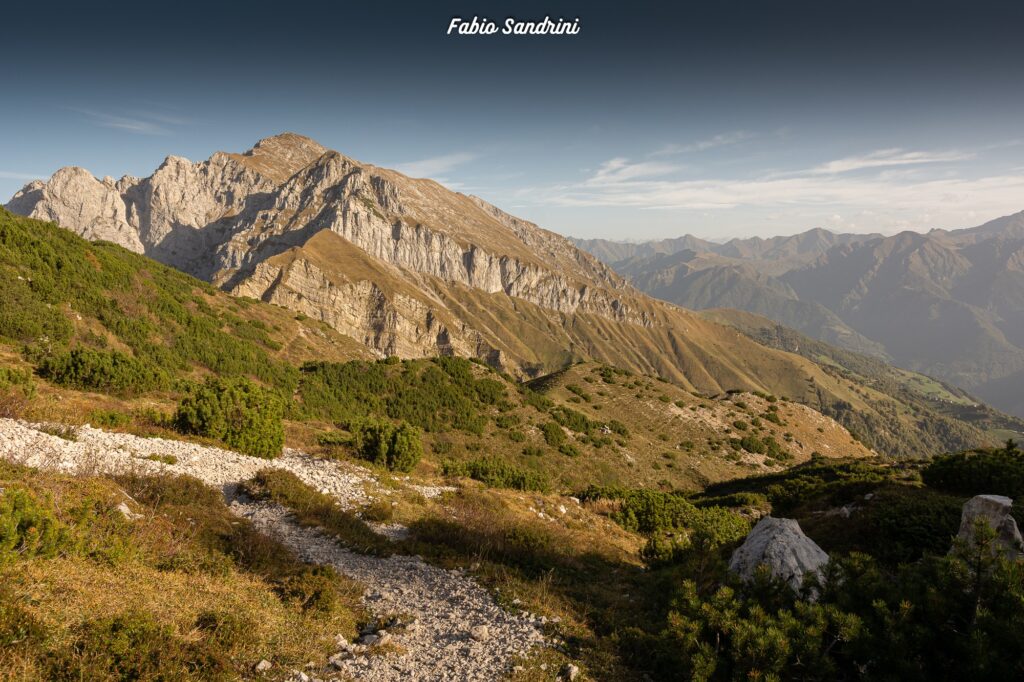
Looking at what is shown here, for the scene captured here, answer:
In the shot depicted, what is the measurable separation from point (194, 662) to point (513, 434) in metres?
38.3

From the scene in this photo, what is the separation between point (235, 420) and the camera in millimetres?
20578

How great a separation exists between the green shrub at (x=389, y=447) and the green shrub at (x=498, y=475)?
271cm

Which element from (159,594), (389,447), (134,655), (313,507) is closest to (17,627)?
(134,655)

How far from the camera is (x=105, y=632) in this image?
22.6 feet

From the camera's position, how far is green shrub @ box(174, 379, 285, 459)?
65.9 ft

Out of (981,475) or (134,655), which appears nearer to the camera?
(134,655)

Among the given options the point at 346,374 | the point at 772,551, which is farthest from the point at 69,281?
the point at 772,551

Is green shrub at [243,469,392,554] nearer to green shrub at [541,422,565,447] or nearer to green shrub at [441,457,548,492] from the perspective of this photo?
green shrub at [441,457,548,492]

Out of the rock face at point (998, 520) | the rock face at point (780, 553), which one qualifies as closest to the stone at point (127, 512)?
the rock face at point (780, 553)

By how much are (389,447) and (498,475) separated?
6467 mm

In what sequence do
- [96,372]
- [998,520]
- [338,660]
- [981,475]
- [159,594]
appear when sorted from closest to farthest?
[338,660], [159,594], [998,520], [981,475], [96,372]

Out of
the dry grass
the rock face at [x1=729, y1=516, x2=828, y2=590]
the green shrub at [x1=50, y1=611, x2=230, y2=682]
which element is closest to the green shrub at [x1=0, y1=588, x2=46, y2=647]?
the dry grass

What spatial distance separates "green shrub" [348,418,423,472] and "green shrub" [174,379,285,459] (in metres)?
3.92

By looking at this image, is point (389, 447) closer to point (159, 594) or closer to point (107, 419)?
point (107, 419)
